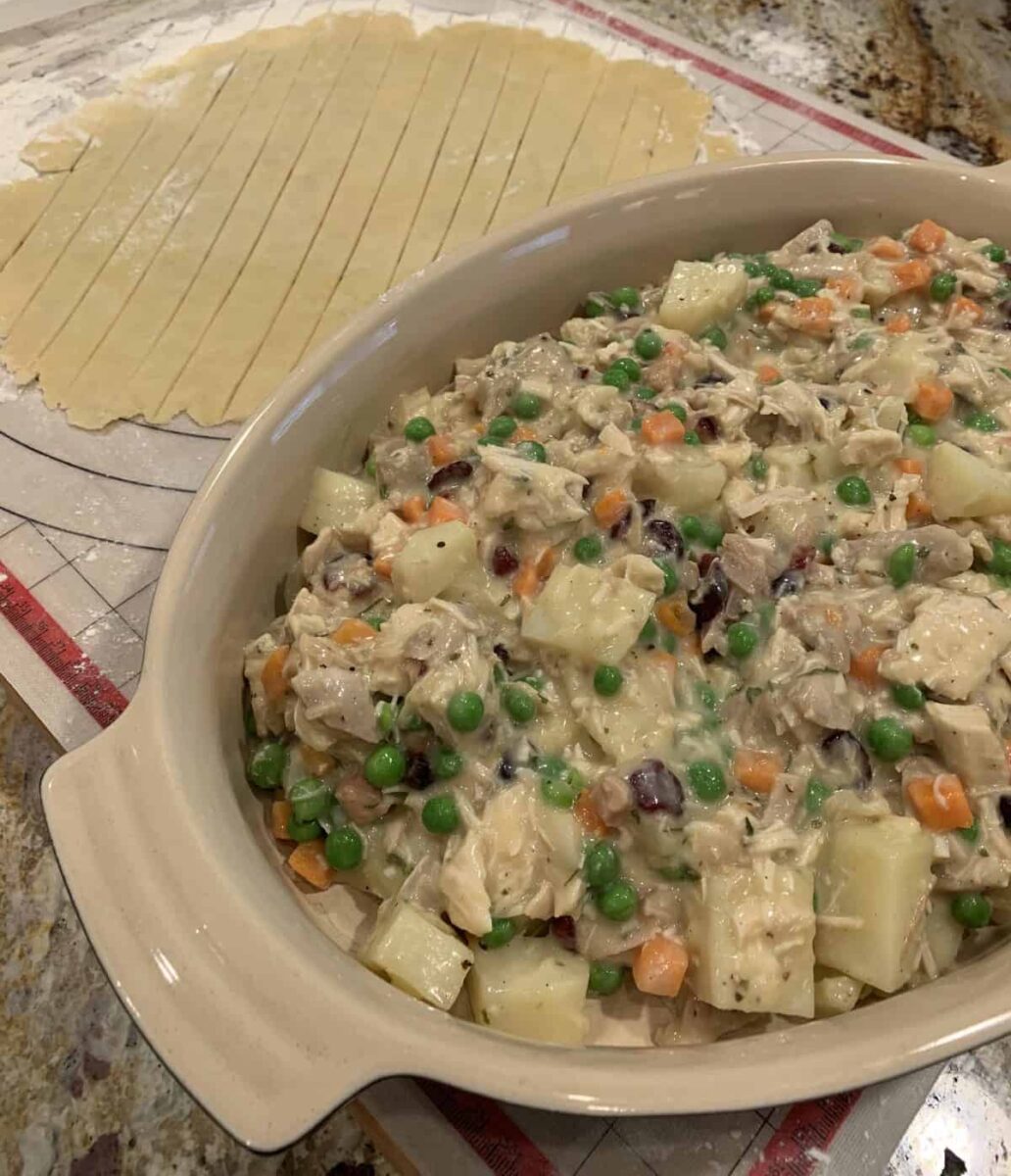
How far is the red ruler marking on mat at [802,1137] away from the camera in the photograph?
184 centimetres

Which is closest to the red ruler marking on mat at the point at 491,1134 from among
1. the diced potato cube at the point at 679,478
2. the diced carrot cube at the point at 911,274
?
the diced potato cube at the point at 679,478

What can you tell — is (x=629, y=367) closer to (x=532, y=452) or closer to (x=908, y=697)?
(x=532, y=452)

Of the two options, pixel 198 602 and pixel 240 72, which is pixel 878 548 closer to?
pixel 198 602

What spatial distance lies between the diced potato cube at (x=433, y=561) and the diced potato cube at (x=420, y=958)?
648 millimetres

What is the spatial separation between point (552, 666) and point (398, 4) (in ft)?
11.2

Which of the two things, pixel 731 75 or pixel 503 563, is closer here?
pixel 503 563

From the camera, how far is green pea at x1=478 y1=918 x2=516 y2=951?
178 cm

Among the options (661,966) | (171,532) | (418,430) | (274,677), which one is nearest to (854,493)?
(418,430)

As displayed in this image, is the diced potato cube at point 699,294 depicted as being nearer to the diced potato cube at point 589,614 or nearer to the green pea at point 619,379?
the green pea at point 619,379

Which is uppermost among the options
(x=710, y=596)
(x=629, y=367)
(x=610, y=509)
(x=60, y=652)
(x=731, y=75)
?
(x=731, y=75)

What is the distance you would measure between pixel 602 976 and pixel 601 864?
8.6 inches

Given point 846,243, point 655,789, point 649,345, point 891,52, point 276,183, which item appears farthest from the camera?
point 891,52

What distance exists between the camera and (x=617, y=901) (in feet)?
5.85

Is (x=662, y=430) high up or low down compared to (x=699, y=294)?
down
